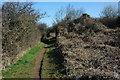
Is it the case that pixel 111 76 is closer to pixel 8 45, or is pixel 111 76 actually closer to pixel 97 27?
pixel 8 45

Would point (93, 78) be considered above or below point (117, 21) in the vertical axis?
below

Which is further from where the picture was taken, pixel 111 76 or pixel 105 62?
pixel 105 62

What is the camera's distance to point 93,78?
7672 mm

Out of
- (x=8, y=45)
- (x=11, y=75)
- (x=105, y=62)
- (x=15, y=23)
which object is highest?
(x=15, y=23)

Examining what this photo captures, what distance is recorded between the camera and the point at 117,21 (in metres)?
35.1

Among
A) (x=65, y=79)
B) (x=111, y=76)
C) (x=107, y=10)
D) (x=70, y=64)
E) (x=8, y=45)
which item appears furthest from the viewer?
(x=107, y=10)

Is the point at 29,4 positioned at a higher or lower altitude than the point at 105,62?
higher

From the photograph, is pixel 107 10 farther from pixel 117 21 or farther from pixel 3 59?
pixel 3 59

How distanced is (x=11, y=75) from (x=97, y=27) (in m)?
22.4

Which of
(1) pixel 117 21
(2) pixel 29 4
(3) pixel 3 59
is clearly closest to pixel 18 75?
(3) pixel 3 59

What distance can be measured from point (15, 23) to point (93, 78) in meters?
9.68

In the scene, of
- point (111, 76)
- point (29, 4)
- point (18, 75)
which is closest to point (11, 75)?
point (18, 75)

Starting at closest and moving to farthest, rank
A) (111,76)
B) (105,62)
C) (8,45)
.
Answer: (111,76)
(105,62)
(8,45)

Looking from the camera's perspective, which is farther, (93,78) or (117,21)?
(117,21)
